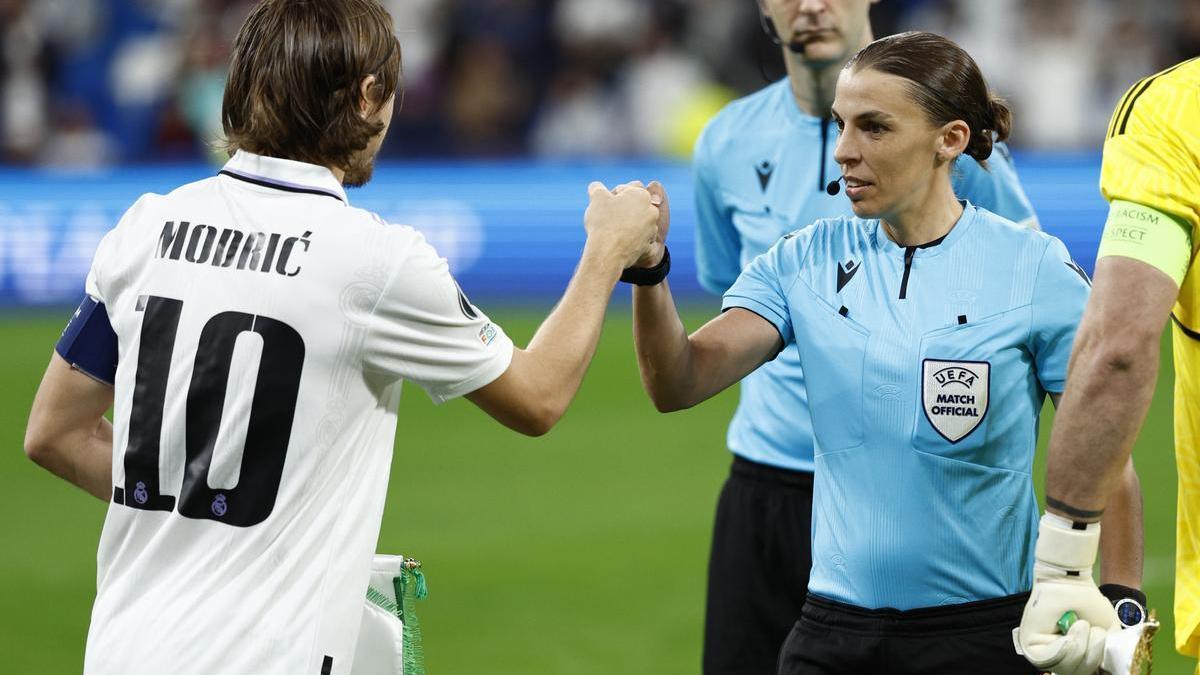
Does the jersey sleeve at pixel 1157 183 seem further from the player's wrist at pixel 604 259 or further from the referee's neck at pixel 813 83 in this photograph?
the referee's neck at pixel 813 83

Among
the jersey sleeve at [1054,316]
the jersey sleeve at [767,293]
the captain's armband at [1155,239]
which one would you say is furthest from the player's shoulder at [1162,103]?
the jersey sleeve at [767,293]

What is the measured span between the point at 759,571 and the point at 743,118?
1369 mm

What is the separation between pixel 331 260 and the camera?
2.84 m

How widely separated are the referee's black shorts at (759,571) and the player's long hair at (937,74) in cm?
136

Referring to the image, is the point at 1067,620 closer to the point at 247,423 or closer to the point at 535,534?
the point at 247,423

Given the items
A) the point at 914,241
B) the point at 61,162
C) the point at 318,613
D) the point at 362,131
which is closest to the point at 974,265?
the point at 914,241

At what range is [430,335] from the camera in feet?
9.55

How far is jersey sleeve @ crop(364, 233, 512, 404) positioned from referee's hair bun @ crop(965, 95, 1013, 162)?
46.2 inches

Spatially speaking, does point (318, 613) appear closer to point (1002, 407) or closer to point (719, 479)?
point (1002, 407)

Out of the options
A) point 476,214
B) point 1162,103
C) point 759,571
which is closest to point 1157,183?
point 1162,103

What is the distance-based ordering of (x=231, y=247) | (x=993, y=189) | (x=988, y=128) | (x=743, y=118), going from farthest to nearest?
(x=743, y=118) < (x=993, y=189) < (x=988, y=128) < (x=231, y=247)

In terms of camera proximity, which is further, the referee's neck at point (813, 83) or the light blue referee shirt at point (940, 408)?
the referee's neck at point (813, 83)

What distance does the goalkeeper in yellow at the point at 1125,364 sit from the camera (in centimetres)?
277

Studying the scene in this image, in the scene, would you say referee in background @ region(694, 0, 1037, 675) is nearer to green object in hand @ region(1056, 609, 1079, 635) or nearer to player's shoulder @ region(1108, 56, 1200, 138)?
player's shoulder @ region(1108, 56, 1200, 138)
